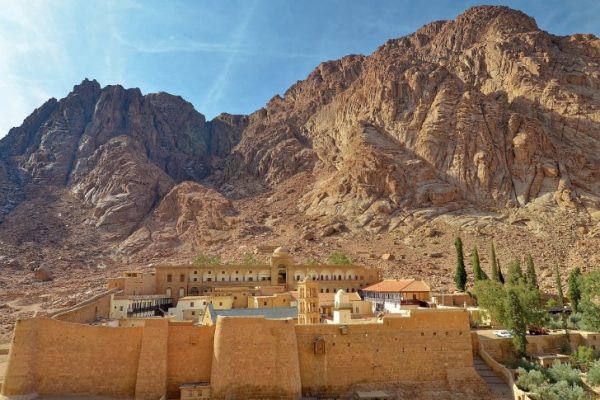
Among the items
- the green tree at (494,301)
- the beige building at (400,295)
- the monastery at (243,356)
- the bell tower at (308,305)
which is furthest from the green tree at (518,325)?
the bell tower at (308,305)

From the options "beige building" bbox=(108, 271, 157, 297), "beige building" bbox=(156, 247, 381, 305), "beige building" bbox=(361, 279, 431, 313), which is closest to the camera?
"beige building" bbox=(361, 279, 431, 313)

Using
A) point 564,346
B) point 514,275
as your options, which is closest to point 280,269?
point 514,275

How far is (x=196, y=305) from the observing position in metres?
41.5

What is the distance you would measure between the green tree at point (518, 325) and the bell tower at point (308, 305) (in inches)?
470

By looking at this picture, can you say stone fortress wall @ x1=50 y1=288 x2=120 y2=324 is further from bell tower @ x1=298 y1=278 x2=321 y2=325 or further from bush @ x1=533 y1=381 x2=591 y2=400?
bush @ x1=533 y1=381 x2=591 y2=400

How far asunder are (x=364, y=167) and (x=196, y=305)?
175 ft

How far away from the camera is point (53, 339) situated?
2392cm

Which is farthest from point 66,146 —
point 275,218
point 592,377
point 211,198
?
point 592,377

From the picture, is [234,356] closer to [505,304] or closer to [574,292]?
[505,304]

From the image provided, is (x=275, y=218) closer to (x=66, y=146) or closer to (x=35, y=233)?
(x=35, y=233)

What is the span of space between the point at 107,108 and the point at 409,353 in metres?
109

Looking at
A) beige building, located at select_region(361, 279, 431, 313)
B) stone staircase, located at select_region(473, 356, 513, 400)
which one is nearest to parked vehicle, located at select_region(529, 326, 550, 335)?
stone staircase, located at select_region(473, 356, 513, 400)

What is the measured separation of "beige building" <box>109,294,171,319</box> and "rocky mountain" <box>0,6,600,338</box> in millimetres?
28832

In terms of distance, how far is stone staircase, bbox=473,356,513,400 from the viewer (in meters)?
27.1
